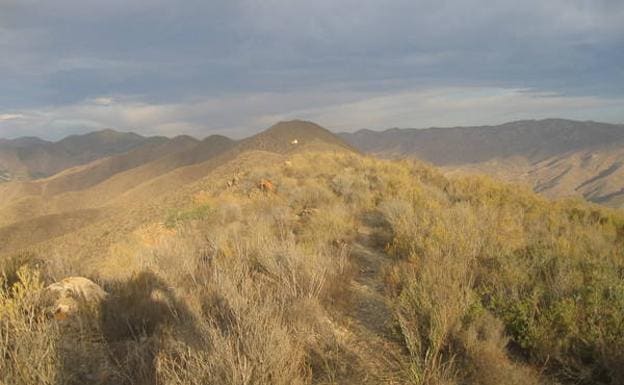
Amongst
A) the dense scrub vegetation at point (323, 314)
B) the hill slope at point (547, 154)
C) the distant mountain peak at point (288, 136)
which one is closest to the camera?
the dense scrub vegetation at point (323, 314)

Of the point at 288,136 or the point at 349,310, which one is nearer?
the point at 349,310

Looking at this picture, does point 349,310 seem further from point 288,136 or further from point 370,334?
point 288,136

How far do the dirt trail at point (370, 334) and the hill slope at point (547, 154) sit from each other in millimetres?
99890

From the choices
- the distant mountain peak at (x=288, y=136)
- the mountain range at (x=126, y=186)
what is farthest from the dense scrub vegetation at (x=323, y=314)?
the distant mountain peak at (x=288, y=136)

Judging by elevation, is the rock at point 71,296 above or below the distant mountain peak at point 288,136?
below

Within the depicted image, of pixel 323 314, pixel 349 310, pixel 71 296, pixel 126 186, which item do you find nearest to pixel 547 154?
pixel 126 186

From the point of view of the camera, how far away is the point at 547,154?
160 meters

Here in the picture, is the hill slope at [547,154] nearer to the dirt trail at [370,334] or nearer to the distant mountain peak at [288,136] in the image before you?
the distant mountain peak at [288,136]

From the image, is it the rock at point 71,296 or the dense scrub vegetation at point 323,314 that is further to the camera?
the rock at point 71,296

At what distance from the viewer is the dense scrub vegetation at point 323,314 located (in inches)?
124

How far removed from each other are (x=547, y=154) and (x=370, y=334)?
181 m

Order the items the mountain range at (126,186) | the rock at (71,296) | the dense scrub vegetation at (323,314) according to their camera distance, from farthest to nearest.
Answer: the mountain range at (126,186)
the rock at (71,296)
the dense scrub vegetation at (323,314)

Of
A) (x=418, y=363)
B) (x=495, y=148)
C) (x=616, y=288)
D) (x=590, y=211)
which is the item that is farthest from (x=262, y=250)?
(x=495, y=148)

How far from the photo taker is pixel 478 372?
351cm
